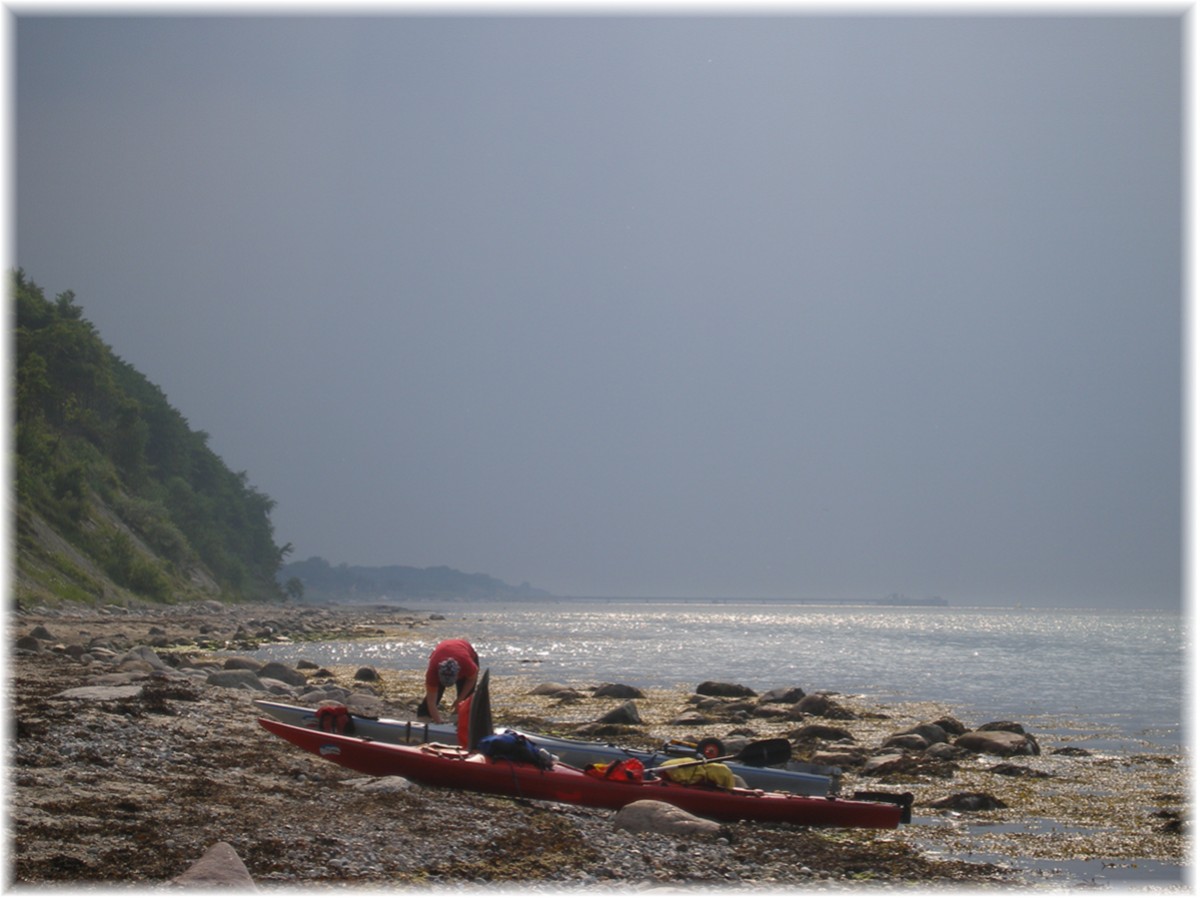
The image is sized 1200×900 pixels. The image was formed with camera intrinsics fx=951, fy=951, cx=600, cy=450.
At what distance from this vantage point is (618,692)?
27.3 meters

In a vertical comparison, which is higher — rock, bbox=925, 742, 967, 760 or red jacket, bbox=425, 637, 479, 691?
red jacket, bbox=425, 637, 479, 691

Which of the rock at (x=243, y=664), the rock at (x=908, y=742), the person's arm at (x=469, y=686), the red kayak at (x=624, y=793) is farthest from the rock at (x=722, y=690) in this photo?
the red kayak at (x=624, y=793)

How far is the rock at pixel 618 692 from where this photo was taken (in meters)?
27.2

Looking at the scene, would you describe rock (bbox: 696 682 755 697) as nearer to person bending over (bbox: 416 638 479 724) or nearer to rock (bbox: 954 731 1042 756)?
rock (bbox: 954 731 1042 756)

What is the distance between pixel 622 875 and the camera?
Answer: 9.00 meters

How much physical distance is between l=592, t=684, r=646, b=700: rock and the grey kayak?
13134 mm

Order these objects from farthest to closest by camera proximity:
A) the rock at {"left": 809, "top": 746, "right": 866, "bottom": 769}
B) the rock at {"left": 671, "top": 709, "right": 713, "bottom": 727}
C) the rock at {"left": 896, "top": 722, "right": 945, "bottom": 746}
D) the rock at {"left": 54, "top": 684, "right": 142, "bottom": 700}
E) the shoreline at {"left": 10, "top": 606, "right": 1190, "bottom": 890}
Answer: the rock at {"left": 671, "top": 709, "right": 713, "bottom": 727}
the rock at {"left": 896, "top": 722, "right": 945, "bottom": 746}
the rock at {"left": 809, "top": 746, "right": 866, "bottom": 769}
the rock at {"left": 54, "top": 684, "right": 142, "bottom": 700}
the shoreline at {"left": 10, "top": 606, "right": 1190, "bottom": 890}

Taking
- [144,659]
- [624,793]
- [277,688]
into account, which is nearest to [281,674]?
[277,688]

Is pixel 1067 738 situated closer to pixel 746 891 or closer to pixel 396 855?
A: pixel 746 891

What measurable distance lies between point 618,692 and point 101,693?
15527 mm

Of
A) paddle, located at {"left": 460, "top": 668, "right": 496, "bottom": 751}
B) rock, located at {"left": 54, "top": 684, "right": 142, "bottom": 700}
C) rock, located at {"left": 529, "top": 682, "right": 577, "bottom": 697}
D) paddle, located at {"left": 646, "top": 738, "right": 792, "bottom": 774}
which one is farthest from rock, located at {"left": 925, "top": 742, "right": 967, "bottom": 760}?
rock, located at {"left": 54, "top": 684, "right": 142, "bottom": 700}

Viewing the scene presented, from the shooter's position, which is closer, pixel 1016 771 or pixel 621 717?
pixel 1016 771

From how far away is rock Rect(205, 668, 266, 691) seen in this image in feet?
67.4

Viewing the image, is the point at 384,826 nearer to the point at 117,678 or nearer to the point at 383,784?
the point at 383,784
